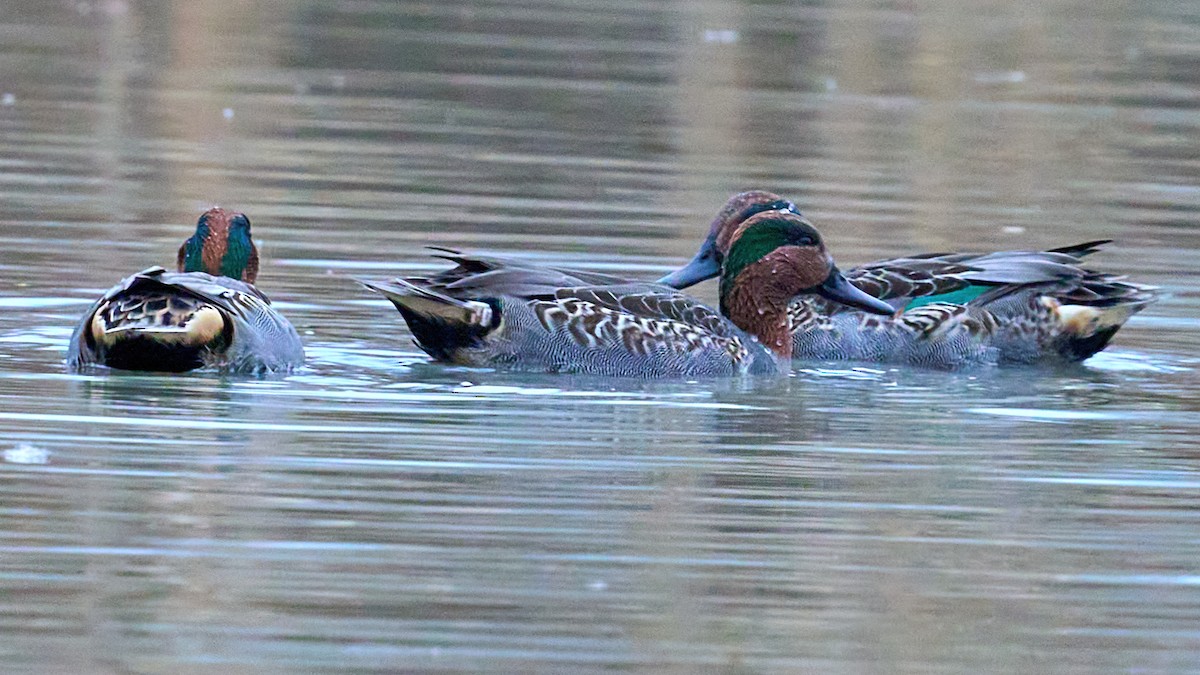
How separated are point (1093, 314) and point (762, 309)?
171cm

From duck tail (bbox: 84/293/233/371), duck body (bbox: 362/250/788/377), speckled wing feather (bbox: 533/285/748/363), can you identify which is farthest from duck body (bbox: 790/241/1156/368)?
duck tail (bbox: 84/293/233/371)

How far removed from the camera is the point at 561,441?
8.91m

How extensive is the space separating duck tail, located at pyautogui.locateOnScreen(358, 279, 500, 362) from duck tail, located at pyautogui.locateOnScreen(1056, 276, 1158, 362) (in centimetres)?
299

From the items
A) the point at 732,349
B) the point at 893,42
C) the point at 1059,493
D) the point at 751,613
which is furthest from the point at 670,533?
the point at 893,42

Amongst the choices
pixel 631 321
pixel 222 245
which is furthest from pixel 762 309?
pixel 222 245

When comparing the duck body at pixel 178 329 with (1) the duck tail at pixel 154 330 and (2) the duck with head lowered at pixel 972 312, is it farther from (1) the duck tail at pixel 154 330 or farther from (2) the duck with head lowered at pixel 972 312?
(2) the duck with head lowered at pixel 972 312

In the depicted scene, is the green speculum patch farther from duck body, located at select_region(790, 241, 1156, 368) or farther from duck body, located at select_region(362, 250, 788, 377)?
duck body, located at select_region(362, 250, 788, 377)

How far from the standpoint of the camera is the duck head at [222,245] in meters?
10.9

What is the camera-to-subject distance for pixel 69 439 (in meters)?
8.48

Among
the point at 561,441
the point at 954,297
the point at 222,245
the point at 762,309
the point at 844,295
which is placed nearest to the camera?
the point at 561,441

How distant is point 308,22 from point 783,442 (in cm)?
2333

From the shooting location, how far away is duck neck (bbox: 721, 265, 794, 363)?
37.4 feet

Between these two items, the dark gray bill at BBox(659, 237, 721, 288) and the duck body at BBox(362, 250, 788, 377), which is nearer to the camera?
the duck body at BBox(362, 250, 788, 377)

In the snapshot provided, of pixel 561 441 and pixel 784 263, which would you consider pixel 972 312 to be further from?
pixel 561 441
